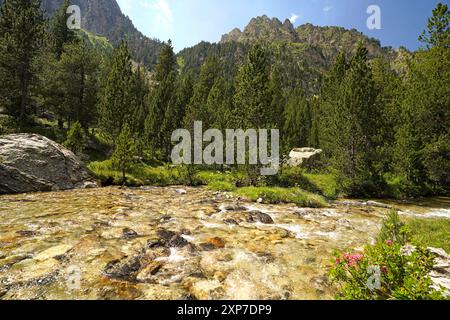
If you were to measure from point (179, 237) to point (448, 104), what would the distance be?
107ft

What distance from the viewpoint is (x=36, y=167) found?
22.3 metres

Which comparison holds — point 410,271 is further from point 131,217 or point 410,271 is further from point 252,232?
point 131,217

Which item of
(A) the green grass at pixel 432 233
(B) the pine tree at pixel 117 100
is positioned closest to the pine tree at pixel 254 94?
(A) the green grass at pixel 432 233

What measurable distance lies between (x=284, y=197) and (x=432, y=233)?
35.0 feet

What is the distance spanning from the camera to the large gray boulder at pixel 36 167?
20797mm

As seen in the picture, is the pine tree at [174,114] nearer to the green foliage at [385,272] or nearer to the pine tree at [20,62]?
the pine tree at [20,62]

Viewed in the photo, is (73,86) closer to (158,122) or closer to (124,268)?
(158,122)

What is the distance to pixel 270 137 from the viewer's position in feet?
92.8

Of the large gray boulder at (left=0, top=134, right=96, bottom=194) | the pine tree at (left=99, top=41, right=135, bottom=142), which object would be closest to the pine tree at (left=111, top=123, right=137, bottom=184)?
the large gray boulder at (left=0, top=134, right=96, bottom=194)

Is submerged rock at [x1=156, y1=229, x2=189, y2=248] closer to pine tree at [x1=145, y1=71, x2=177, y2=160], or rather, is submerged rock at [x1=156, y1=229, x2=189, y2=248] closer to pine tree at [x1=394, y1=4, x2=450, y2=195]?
pine tree at [x1=394, y1=4, x2=450, y2=195]

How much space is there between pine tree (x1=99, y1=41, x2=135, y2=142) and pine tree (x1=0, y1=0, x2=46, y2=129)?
10080 mm

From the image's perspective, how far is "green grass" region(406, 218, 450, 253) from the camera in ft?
36.7

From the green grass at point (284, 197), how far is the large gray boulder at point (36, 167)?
15.3m
